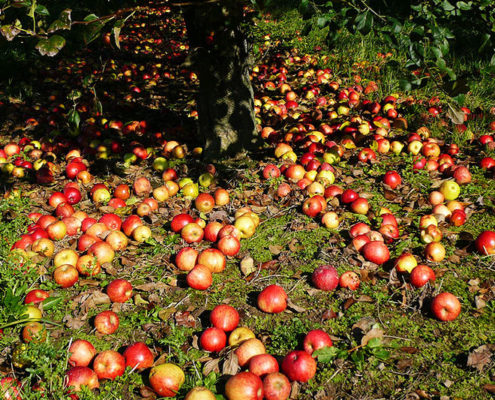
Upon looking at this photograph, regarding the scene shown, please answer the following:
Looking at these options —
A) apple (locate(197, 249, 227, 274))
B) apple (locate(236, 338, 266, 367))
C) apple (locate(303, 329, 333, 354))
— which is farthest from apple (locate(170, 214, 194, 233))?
apple (locate(303, 329, 333, 354))

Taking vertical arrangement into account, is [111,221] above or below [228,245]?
below

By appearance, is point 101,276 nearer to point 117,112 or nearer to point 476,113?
point 117,112

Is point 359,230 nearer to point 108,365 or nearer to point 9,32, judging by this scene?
point 108,365

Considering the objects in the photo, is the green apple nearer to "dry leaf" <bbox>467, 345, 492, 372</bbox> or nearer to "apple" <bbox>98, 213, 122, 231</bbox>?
"apple" <bbox>98, 213, 122, 231</bbox>

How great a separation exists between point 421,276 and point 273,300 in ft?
3.94

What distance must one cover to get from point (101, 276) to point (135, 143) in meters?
2.68

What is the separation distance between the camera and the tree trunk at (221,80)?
451 centimetres

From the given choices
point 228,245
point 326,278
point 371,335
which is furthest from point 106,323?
point 371,335

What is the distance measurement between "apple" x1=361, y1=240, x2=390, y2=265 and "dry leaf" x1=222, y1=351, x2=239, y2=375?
61.1 inches

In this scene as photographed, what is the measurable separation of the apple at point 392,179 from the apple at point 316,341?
2.42 m

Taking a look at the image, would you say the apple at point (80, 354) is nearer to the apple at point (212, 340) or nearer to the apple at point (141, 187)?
the apple at point (212, 340)

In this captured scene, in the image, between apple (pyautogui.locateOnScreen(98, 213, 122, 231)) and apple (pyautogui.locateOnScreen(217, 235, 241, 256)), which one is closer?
apple (pyautogui.locateOnScreen(217, 235, 241, 256))

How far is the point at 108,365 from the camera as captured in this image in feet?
8.99

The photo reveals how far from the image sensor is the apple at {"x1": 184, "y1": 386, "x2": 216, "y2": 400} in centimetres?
241
